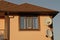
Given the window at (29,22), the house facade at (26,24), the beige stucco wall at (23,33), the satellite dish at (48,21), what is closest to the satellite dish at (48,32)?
the house facade at (26,24)

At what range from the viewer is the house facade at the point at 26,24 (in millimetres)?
20688

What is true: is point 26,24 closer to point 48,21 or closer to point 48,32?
point 48,21

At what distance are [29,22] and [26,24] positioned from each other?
40cm

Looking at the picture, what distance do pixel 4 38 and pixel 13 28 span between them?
145 cm

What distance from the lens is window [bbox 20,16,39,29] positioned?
69.5 feet

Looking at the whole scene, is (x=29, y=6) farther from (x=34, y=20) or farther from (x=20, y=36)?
(x=20, y=36)

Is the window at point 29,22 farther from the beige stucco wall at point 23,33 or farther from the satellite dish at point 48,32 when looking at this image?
the satellite dish at point 48,32

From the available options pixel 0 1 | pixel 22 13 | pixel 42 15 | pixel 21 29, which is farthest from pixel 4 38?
pixel 0 1

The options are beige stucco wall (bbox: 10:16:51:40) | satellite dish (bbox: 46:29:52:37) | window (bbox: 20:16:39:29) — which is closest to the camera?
satellite dish (bbox: 46:29:52:37)

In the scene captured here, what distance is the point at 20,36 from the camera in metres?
20.7

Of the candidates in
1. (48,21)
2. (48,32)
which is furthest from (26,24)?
(48,32)

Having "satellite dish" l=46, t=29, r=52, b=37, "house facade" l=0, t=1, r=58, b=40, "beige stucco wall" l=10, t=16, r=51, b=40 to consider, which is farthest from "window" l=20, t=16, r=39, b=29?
"satellite dish" l=46, t=29, r=52, b=37

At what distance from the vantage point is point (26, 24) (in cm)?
2141

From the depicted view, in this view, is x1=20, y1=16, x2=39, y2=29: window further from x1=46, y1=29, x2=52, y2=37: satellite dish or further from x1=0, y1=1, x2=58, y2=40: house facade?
x1=46, y1=29, x2=52, y2=37: satellite dish
